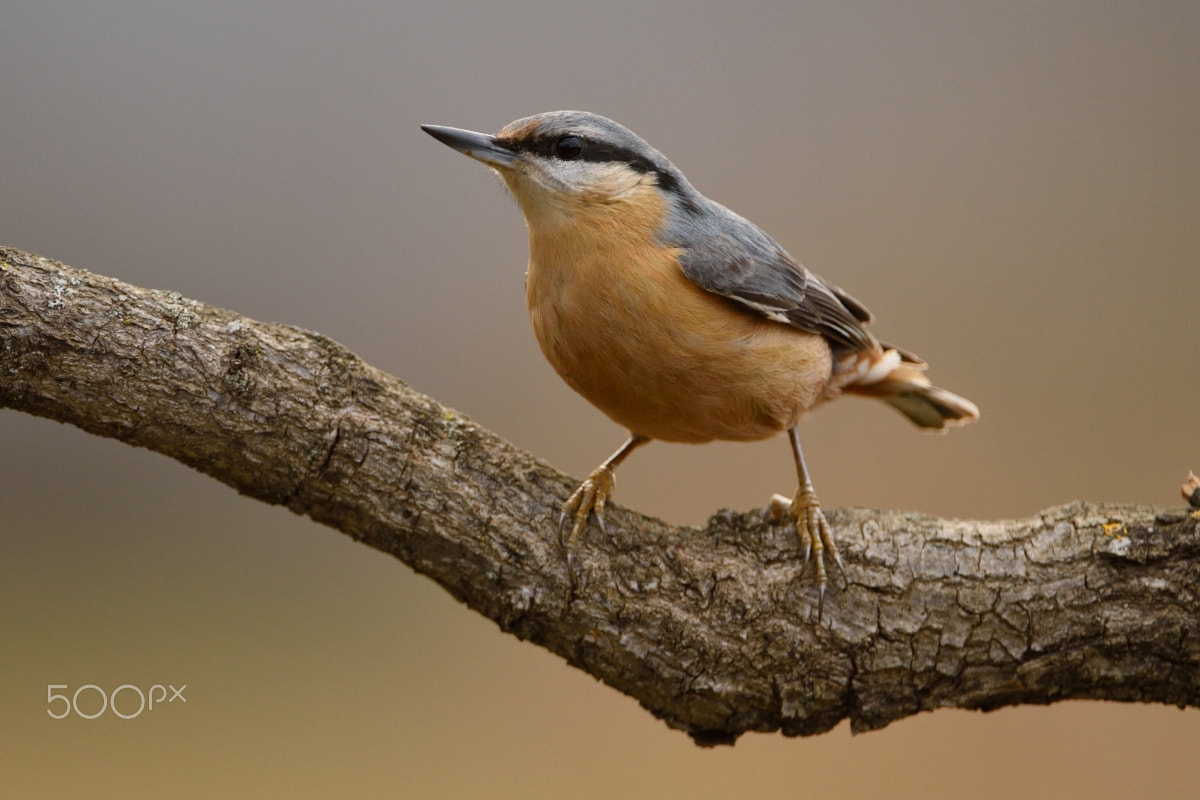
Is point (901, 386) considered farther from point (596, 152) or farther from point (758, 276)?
point (596, 152)

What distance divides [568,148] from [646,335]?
615mm

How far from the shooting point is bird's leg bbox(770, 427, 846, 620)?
250 centimetres

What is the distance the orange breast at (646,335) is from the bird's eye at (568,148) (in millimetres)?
178

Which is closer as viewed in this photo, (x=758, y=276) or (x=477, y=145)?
(x=477, y=145)

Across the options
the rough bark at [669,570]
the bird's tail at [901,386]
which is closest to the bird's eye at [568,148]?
the rough bark at [669,570]

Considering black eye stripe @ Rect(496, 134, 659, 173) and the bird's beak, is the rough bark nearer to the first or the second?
the bird's beak

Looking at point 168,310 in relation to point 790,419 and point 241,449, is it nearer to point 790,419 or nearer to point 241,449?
point 241,449

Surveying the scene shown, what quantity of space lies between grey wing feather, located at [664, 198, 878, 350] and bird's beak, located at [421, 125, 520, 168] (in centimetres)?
51

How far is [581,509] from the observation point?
2.53 m

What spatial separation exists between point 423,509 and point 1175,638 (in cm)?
189

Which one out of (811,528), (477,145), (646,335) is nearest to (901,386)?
(811,528)

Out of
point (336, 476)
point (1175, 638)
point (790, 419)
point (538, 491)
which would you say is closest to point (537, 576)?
point (538, 491)

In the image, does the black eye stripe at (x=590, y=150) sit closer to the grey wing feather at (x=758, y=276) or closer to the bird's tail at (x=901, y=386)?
the grey wing feather at (x=758, y=276)

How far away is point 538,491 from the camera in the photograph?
2531mm
